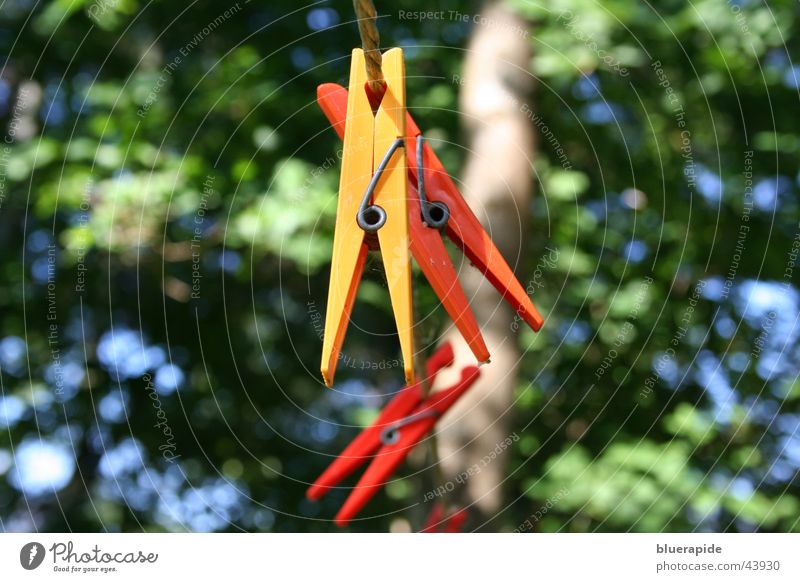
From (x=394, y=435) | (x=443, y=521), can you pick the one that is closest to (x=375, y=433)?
(x=394, y=435)

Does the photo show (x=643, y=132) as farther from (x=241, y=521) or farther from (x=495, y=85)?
(x=241, y=521)

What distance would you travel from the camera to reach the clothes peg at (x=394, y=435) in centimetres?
223

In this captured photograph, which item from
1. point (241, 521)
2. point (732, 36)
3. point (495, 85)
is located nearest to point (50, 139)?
point (495, 85)

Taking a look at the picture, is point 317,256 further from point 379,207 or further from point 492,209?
point 379,207

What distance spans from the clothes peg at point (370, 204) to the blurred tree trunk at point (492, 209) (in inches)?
51.0

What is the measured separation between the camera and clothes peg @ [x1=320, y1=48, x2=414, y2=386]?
138 cm

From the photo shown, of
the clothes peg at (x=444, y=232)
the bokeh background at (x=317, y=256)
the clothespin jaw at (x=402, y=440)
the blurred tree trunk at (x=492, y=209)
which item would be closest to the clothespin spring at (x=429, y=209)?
the clothes peg at (x=444, y=232)

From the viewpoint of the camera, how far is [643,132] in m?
3.99

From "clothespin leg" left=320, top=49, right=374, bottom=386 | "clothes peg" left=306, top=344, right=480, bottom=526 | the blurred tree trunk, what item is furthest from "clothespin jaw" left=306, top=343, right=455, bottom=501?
"clothespin leg" left=320, top=49, right=374, bottom=386

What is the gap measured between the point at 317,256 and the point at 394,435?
1075 mm

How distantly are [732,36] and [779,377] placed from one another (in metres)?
1.27

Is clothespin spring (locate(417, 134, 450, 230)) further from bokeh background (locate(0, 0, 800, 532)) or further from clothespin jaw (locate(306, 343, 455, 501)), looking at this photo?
bokeh background (locate(0, 0, 800, 532))

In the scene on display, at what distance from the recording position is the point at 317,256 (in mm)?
3258
